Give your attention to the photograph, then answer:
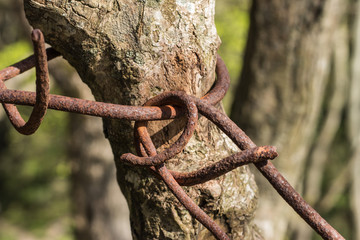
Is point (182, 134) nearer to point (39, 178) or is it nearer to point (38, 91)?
point (38, 91)

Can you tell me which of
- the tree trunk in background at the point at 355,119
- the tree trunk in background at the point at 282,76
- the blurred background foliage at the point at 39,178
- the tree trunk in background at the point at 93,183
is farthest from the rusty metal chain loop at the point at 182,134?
the blurred background foliage at the point at 39,178

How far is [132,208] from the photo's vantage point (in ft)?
3.59

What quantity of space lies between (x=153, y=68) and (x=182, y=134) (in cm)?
21

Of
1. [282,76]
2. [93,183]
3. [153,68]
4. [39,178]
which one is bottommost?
[153,68]

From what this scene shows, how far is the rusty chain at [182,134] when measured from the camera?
784 mm

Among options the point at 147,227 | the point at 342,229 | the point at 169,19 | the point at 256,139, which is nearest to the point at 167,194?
the point at 147,227

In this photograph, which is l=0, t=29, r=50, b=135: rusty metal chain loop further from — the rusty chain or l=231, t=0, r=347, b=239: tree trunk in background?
l=231, t=0, r=347, b=239: tree trunk in background

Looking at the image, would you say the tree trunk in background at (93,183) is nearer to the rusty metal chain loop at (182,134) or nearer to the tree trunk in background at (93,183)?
the tree trunk in background at (93,183)

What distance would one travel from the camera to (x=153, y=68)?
94 centimetres

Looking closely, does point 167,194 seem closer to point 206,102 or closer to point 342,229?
point 206,102

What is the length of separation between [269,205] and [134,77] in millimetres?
2190

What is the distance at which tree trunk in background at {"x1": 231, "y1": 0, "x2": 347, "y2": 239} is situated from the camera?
2461mm

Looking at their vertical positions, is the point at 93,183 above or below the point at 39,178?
below

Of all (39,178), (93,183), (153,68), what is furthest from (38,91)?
(39,178)
